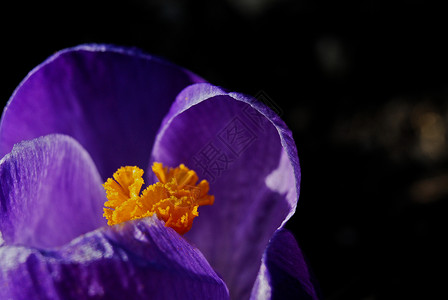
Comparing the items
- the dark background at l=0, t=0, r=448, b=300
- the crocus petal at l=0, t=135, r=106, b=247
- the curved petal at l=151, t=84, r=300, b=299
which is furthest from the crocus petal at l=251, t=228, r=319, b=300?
the dark background at l=0, t=0, r=448, b=300

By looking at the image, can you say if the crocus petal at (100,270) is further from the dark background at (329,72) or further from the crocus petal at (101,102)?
the dark background at (329,72)

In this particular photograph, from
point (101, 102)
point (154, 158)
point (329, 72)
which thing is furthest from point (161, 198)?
point (329, 72)

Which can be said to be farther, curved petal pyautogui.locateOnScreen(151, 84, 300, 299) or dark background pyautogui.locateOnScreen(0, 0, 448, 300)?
dark background pyautogui.locateOnScreen(0, 0, 448, 300)

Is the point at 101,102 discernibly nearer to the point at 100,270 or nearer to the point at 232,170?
the point at 232,170

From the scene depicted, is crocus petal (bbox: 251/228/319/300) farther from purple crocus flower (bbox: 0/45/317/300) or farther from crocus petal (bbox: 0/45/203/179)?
crocus petal (bbox: 0/45/203/179)

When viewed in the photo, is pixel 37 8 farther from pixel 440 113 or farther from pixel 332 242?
pixel 440 113

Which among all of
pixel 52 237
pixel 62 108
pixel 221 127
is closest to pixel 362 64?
pixel 221 127
